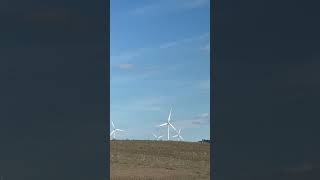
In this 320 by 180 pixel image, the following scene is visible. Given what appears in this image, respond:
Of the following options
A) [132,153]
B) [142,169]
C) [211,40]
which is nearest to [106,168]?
[211,40]

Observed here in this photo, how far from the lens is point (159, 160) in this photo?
401 feet

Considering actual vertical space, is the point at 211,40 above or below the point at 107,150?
above

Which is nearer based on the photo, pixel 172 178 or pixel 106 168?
pixel 106 168

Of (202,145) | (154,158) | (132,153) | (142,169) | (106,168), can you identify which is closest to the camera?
(106,168)

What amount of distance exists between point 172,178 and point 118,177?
10481mm

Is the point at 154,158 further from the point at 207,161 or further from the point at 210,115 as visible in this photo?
the point at 210,115

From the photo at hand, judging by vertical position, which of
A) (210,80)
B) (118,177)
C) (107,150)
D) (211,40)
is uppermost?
(211,40)

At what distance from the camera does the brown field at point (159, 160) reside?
103500 millimetres

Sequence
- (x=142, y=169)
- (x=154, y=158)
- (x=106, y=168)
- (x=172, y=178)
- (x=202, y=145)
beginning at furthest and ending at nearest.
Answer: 1. (x=202, y=145)
2. (x=154, y=158)
3. (x=142, y=169)
4. (x=172, y=178)
5. (x=106, y=168)

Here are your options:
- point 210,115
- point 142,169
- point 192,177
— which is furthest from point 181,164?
point 210,115

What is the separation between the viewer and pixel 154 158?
127m

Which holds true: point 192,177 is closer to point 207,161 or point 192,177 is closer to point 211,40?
point 207,161

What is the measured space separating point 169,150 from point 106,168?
343 feet

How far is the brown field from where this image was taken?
104m
